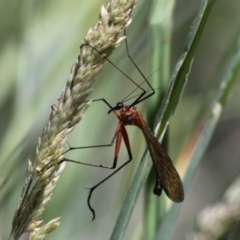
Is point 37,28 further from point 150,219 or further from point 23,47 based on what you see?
point 150,219

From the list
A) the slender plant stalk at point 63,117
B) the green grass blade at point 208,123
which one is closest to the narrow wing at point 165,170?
the green grass blade at point 208,123

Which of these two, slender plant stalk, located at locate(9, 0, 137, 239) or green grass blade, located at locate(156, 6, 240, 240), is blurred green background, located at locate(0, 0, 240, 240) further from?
slender plant stalk, located at locate(9, 0, 137, 239)

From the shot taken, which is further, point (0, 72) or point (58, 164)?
point (0, 72)

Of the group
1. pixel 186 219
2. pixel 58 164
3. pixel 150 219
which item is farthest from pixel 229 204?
pixel 186 219

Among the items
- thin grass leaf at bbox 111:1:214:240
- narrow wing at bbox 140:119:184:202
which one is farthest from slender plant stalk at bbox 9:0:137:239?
narrow wing at bbox 140:119:184:202

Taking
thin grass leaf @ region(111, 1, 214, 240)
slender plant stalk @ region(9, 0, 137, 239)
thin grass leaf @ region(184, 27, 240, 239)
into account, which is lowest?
thin grass leaf @ region(184, 27, 240, 239)

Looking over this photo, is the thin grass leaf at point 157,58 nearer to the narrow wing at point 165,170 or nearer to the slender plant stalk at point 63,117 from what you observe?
the narrow wing at point 165,170
